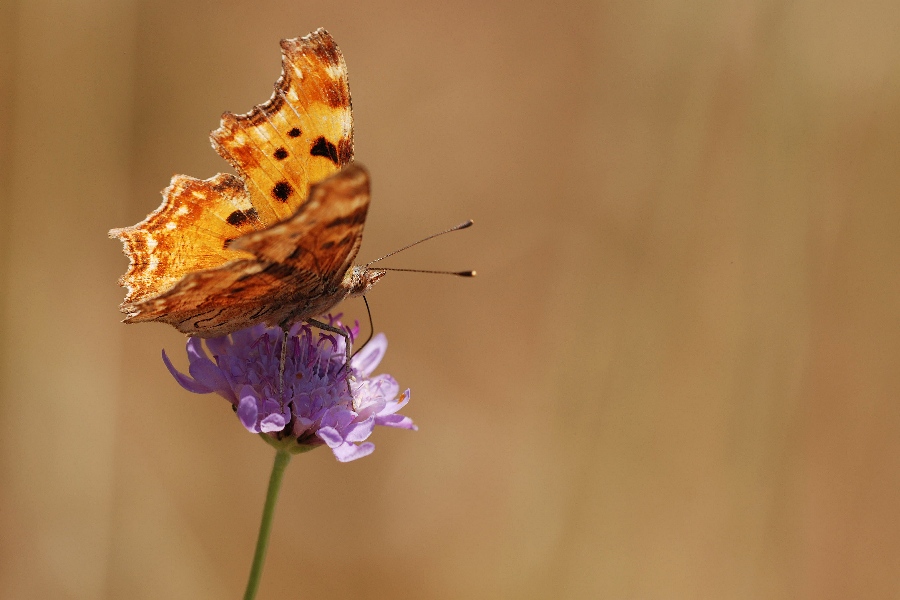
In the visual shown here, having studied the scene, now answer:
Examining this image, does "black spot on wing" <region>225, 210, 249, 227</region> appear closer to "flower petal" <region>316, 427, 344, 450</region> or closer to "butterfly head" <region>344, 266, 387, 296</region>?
"butterfly head" <region>344, 266, 387, 296</region>

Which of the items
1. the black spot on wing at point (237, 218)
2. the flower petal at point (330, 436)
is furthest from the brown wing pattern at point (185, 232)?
the flower petal at point (330, 436)

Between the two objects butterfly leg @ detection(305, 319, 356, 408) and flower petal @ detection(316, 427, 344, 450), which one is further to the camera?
butterfly leg @ detection(305, 319, 356, 408)

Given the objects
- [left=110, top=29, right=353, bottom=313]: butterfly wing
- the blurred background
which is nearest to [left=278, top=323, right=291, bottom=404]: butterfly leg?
[left=110, top=29, right=353, bottom=313]: butterfly wing

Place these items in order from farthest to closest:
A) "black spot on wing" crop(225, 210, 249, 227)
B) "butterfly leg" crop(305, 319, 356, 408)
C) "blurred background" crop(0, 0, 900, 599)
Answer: "blurred background" crop(0, 0, 900, 599), "black spot on wing" crop(225, 210, 249, 227), "butterfly leg" crop(305, 319, 356, 408)

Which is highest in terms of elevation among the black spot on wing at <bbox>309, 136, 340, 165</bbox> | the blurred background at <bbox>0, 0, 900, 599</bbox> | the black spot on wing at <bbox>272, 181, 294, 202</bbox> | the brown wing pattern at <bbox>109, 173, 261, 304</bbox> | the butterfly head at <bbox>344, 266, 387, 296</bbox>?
the black spot on wing at <bbox>309, 136, 340, 165</bbox>

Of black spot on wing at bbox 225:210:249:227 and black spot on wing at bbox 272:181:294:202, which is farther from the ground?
black spot on wing at bbox 272:181:294:202

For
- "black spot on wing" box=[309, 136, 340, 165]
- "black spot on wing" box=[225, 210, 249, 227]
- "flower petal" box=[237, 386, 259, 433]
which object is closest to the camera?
"flower petal" box=[237, 386, 259, 433]

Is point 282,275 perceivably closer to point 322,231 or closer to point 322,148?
point 322,231

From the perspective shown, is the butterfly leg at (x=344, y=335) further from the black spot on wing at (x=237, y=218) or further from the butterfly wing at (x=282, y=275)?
the black spot on wing at (x=237, y=218)
